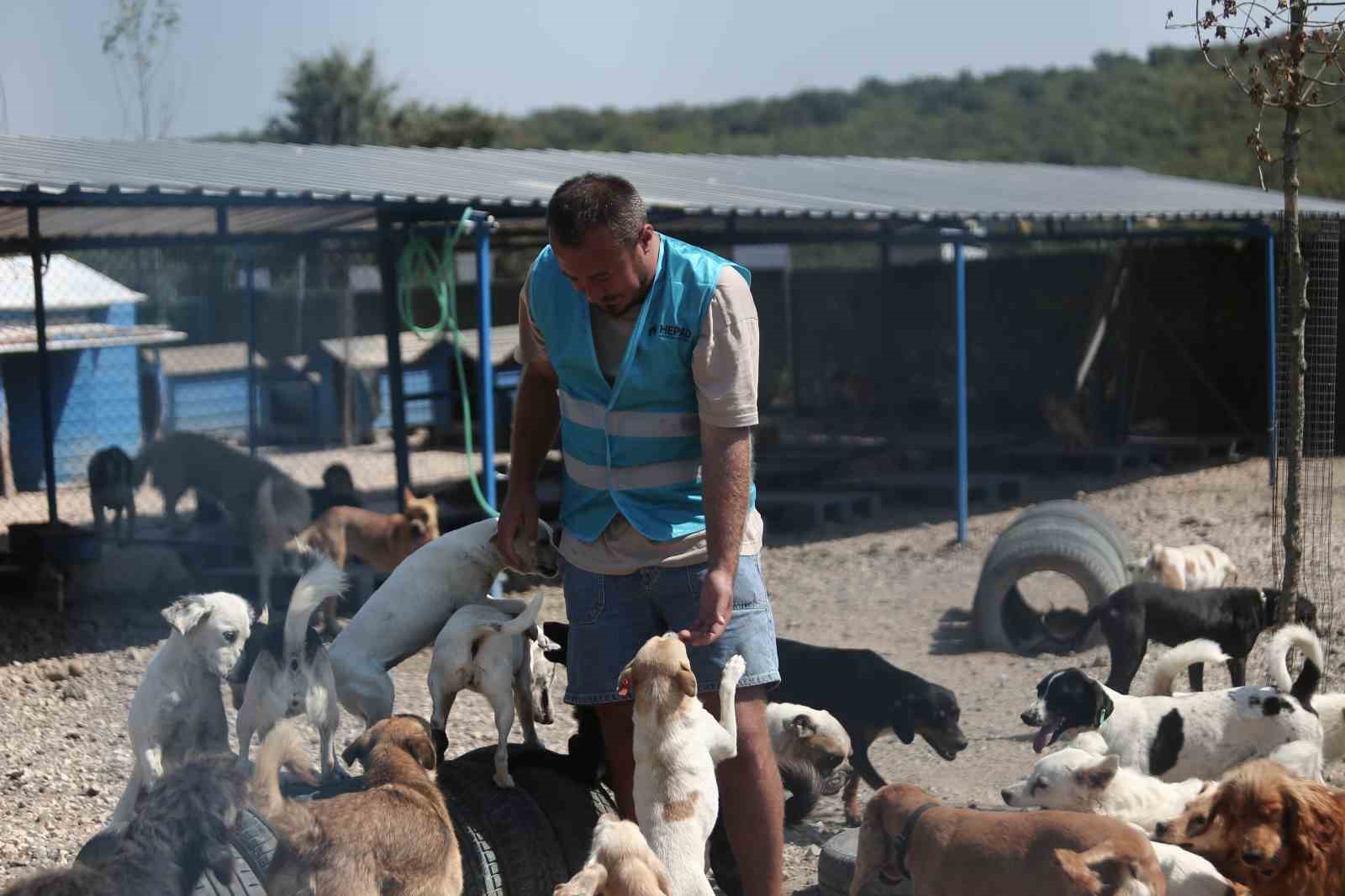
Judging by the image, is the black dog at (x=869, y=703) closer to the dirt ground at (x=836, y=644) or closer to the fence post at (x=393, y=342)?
the dirt ground at (x=836, y=644)

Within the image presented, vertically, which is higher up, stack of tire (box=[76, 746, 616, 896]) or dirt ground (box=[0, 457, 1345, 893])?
stack of tire (box=[76, 746, 616, 896])

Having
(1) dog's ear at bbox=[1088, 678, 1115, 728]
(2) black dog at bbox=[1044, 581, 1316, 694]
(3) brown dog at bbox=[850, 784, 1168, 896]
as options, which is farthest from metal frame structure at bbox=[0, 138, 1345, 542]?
(3) brown dog at bbox=[850, 784, 1168, 896]

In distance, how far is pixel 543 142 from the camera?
190 ft

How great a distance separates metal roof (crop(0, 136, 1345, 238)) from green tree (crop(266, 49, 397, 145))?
24.8m

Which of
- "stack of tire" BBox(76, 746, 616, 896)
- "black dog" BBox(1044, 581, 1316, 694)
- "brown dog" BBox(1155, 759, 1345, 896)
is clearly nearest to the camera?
"brown dog" BBox(1155, 759, 1345, 896)

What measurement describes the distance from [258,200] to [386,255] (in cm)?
179

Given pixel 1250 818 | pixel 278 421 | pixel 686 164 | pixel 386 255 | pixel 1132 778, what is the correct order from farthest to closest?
pixel 278 421, pixel 686 164, pixel 386 255, pixel 1132 778, pixel 1250 818

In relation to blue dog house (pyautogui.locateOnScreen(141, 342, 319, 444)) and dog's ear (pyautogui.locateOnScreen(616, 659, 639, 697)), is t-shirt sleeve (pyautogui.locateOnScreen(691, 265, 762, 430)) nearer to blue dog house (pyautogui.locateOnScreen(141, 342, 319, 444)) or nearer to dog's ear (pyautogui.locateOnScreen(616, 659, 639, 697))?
dog's ear (pyautogui.locateOnScreen(616, 659, 639, 697))

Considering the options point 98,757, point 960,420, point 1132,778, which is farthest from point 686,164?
point 1132,778

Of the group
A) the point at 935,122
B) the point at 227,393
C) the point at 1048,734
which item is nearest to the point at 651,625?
the point at 1048,734

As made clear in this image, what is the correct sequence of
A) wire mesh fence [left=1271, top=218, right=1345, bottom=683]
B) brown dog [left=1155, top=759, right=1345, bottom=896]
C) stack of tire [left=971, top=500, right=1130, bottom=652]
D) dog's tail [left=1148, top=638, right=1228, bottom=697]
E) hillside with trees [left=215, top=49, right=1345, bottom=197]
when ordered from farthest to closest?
hillside with trees [left=215, top=49, right=1345, bottom=197]
stack of tire [left=971, top=500, right=1130, bottom=652]
wire mesh fence [left=1271, top=218, right=1345, bottom=683]
dog's tail [left=1148, top=638, right=1228, bottom=697]
brown dog [left=1155, top=759, right=1345, bottom=896]

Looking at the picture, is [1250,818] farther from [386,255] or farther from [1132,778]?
[386,255]

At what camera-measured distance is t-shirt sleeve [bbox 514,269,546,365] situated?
3.42 meters

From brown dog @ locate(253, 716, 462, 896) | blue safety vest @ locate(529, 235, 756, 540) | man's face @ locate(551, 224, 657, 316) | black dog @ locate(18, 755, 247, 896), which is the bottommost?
brown dog @ locate(253, 716, 462, 896)
